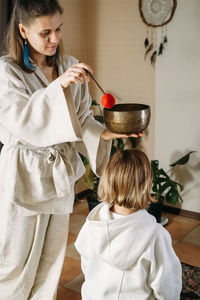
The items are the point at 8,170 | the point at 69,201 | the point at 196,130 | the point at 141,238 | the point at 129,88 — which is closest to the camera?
the point at 141,238

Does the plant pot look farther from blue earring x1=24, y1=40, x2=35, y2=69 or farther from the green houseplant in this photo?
blue earring x1=24, y1=40, x2=35, y2=69

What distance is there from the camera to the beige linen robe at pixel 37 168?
157 cm

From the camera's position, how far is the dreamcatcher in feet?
10.5

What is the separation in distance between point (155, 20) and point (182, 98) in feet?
2.36

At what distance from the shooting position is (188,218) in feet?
11.2

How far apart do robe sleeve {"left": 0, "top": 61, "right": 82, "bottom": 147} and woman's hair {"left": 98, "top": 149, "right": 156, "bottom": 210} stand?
0.73ft

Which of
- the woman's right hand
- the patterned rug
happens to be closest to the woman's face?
the woman's right hand

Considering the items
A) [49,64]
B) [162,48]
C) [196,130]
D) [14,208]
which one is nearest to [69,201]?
[14,208]

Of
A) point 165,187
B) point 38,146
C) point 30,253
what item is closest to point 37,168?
point 38,146

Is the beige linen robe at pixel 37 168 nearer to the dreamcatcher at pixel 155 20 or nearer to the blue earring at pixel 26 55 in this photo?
the blue earring at pixel 26 55

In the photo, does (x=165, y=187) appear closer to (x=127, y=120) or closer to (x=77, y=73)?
(x=127, y=120)

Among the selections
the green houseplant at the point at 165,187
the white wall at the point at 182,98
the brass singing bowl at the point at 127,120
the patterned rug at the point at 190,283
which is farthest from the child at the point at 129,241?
the white wall at the point at 182,98

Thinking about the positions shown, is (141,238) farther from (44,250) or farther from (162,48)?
(162,48)

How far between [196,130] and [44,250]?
5.94 ft
